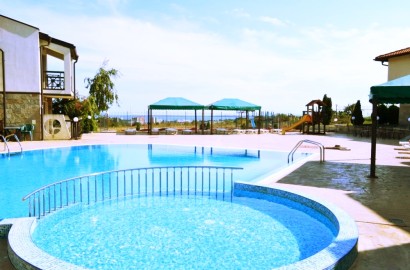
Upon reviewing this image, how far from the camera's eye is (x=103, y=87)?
33125mm

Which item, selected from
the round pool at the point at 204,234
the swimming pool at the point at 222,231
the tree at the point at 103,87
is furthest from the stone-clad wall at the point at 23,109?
the round pool at the point at 204,234

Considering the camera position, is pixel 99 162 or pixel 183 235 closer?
pixel 183 235

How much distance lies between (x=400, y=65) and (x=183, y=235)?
79.0 ft

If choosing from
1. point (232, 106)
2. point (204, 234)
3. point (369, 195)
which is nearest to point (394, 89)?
point (369, 195)

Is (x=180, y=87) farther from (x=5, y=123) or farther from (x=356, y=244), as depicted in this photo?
(x=356, y=244)

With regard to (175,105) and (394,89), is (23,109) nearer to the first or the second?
(175,105)

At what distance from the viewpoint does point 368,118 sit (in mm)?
34969

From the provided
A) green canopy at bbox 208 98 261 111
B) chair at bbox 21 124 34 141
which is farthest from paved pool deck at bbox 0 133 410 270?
chair at bbox 21 124 34 141

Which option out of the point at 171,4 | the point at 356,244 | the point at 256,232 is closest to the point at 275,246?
the point at 256,232

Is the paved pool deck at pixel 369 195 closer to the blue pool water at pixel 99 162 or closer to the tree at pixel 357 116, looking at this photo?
the blue pool water at pixel 99 162

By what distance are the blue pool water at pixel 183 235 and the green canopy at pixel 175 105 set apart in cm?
1803

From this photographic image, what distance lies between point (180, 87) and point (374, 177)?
40.8 m

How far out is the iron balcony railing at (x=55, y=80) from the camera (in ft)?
67.5

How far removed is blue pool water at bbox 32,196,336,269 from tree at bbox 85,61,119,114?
88.3ft
